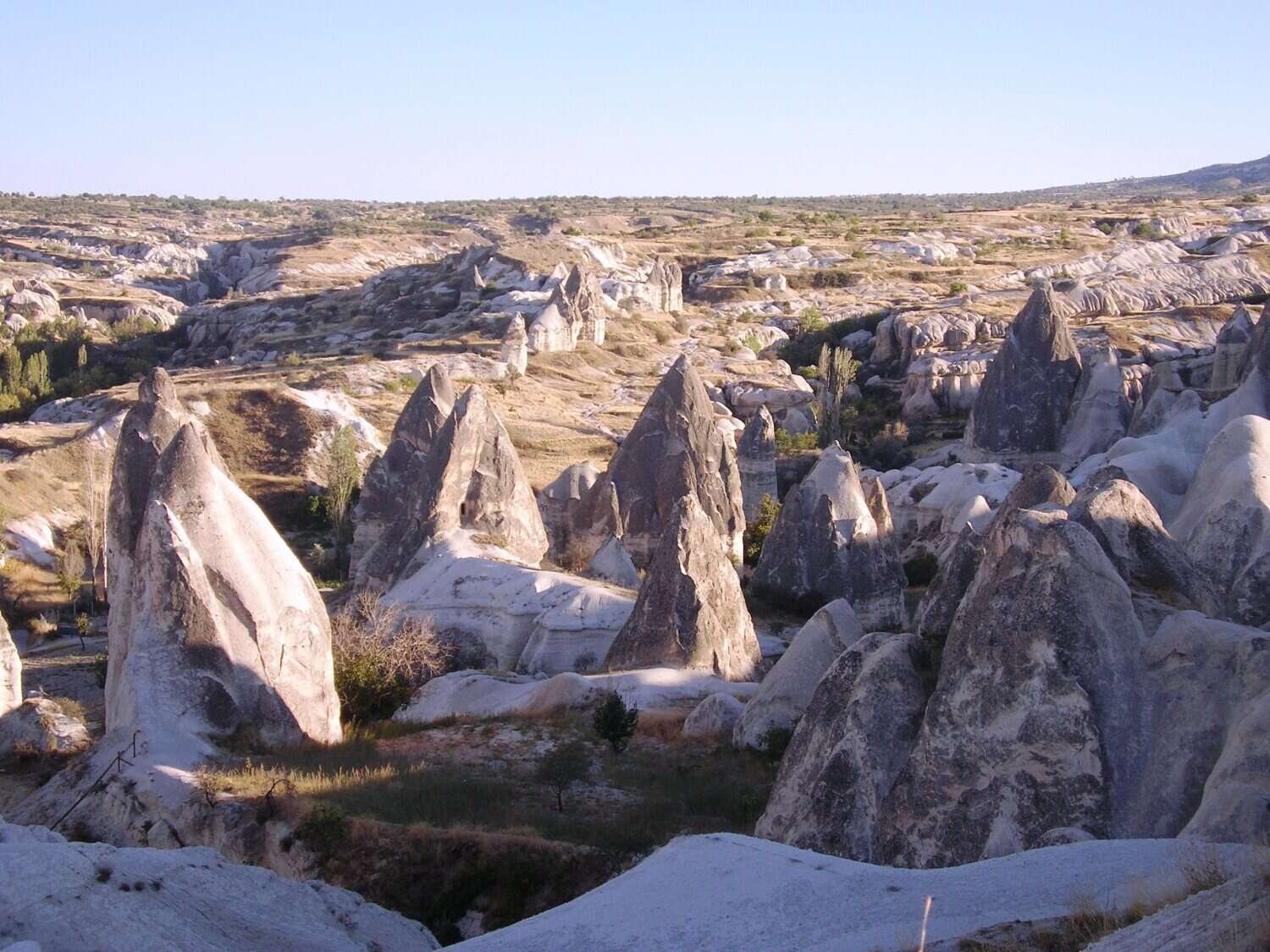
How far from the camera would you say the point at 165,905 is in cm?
650

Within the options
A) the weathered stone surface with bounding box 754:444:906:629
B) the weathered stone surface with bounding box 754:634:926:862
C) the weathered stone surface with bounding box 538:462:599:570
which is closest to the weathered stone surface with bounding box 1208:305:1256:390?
the weathered stone surface with bounding box 754:444:906:629

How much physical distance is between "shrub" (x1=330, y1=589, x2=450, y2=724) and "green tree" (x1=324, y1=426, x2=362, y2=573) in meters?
11.5

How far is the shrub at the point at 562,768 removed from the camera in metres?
11.4

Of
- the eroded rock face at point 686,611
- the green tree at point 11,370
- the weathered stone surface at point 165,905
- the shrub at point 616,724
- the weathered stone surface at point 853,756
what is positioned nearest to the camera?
the weathered stone surface at point 165,905

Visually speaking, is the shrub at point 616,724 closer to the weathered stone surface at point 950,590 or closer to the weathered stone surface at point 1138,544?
the weathered stone surface at point 950,590

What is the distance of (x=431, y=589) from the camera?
18.3 meters

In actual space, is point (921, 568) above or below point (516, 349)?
below

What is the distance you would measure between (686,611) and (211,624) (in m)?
6.33

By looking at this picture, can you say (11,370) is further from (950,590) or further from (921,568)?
(950,590)

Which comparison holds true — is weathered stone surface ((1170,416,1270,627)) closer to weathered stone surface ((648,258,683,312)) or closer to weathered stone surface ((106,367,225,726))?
weathered stone surface ((106,367,225,726))

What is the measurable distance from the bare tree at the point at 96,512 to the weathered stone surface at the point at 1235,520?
66.3 feet

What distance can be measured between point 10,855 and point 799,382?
42.1 meters

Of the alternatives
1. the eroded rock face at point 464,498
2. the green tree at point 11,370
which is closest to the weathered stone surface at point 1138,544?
the eroded rock face at point 464,498

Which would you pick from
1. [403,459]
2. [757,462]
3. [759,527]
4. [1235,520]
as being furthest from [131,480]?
[757,462]
